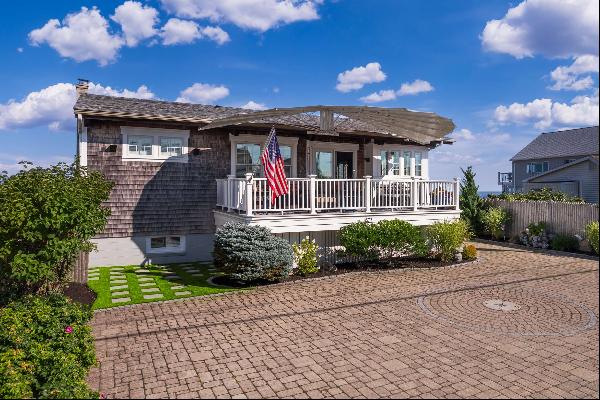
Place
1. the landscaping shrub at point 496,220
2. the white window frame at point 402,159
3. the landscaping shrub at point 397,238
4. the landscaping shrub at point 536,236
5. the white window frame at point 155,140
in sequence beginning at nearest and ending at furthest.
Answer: the landscaping shrub at point 397,238 → the white window frame at point 155,140 → the landscaping shrub at point 536,236 → the white window frame at point 402,159 → the landscaping shrub at point 496,220

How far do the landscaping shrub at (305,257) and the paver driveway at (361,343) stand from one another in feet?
4.35

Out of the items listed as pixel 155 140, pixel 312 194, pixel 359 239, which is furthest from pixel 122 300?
pixel 359 239

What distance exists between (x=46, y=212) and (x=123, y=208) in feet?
18.6

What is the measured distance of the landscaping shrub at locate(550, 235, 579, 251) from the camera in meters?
15.0

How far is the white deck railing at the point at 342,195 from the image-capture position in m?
11.6

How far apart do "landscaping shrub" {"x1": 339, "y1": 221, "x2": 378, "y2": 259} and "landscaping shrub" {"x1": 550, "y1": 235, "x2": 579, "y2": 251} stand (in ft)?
27.9

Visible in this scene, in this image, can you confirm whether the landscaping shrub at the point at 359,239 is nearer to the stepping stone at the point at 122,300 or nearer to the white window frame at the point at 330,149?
the white window frame at the point at 330,149

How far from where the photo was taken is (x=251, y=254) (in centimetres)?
991

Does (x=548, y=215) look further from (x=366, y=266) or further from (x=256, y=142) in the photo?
(x=256, y=142)

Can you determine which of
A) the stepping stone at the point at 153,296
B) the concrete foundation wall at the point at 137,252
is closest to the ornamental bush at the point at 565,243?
the concrete foundation wall at the point at 137,252

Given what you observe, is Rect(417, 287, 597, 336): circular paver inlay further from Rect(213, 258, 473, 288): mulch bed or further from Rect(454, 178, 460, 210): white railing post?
Rect(454, 178, 460, 210): white railing post

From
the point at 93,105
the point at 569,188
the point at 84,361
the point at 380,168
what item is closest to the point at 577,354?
the point at 84,361

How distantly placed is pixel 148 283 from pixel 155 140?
16.4 feet

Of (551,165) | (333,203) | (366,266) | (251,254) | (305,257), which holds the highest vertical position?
(551,165)
